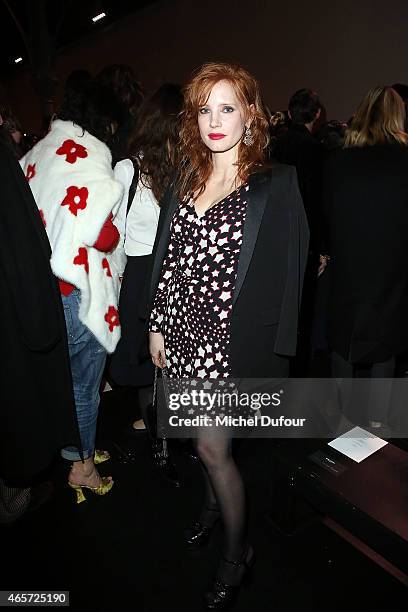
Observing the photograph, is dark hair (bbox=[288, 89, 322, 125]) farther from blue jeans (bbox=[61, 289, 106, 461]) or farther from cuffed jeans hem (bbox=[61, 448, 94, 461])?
cuffed jeans hem (bbox=[61, 448, 94, 461])

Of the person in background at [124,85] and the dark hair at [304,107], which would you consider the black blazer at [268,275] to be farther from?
the dark hair at [304,107]

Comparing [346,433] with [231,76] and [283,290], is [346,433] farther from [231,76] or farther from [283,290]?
[231,76]

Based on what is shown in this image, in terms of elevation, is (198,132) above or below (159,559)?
above

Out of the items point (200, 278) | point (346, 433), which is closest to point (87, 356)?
point (200, 278)

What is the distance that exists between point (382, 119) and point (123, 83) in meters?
1.35

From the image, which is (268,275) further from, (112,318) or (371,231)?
(371,231)

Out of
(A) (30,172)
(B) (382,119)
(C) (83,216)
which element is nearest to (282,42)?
(B) (382,119)

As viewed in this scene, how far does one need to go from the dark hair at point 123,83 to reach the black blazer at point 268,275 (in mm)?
1279

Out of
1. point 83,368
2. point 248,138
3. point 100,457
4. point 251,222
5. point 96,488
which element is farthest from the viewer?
point 100,457

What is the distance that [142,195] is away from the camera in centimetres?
198

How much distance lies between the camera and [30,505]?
213 centimetres

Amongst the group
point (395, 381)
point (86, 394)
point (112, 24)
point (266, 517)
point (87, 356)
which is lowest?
point (266, 517)

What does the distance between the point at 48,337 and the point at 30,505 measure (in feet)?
3.47

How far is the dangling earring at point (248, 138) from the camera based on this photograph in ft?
5.24
